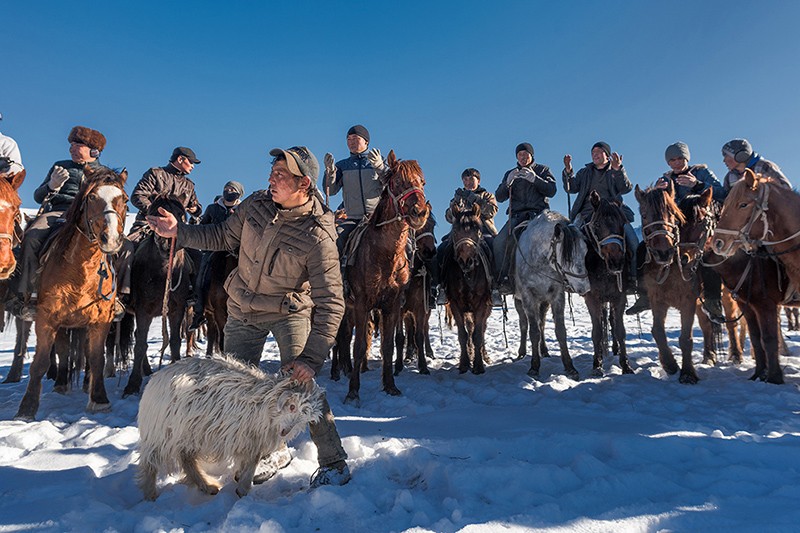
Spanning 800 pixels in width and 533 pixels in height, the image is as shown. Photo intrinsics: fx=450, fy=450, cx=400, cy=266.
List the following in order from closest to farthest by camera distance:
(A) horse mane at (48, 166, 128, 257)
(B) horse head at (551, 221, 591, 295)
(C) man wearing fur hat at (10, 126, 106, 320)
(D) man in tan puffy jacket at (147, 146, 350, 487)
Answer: (D) man in tan puffy jacket at (147, 146, 350, 487) → (A) horse mane at (48, 166, 128, 257) → (C) man wearing fur hat at (10, 126, 106, 320) → (B) horse head at (551, 221, 591, 295)

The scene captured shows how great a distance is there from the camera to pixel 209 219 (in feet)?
30.5

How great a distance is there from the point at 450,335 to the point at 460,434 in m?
11.4

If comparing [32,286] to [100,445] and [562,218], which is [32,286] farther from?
[562,218]

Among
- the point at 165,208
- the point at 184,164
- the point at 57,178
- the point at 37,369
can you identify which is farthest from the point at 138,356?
the point at 184,164

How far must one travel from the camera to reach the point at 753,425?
444 centimetres

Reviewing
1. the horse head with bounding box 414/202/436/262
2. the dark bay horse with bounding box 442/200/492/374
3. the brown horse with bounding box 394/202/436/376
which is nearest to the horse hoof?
the brown horse with bounding box 394/202/436/376

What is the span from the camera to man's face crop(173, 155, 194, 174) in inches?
317

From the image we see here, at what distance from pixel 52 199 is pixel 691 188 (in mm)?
10158

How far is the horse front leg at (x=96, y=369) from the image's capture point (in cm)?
534

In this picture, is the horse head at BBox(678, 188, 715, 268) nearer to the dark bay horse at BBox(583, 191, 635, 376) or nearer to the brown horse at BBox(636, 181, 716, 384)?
the brown horse at BBox(636, 181, 716, 384)

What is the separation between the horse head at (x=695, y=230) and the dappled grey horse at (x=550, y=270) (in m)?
1.37

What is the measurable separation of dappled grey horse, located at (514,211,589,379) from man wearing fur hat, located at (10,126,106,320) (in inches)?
253

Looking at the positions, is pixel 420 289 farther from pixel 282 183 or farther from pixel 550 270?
pixel 282 183

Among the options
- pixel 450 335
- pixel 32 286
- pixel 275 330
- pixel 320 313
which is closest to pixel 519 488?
pixel 320 313
